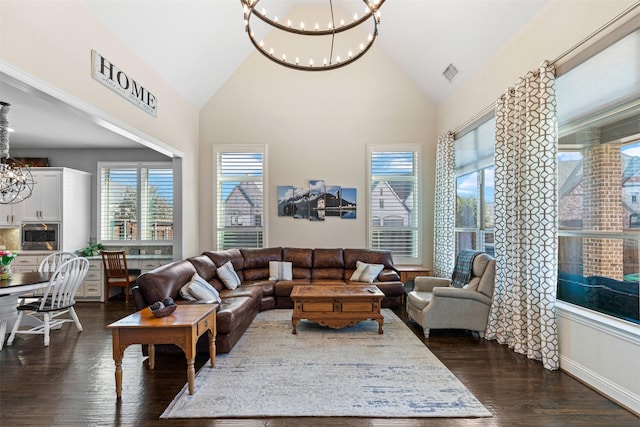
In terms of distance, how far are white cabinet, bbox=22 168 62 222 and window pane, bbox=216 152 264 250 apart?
2837 millimetres

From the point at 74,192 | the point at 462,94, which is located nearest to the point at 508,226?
the point at 462,94

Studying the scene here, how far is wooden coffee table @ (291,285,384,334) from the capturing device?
4320 millimetres

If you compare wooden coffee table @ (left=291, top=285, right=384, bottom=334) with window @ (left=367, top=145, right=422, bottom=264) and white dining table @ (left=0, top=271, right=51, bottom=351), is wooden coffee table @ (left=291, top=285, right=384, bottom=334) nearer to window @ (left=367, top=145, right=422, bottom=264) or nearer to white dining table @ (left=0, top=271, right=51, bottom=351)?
window @ (left=367, top=145, right=422, bottom=264)

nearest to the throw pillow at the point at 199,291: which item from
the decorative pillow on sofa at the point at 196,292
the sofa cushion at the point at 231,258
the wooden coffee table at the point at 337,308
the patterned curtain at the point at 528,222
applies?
the decorative pillow on sofa at the point at 196,292

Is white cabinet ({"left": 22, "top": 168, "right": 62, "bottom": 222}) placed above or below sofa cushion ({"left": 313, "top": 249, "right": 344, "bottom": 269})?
above

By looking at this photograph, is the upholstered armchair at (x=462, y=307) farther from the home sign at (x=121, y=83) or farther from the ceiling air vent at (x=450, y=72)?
the home sign at (x=121, y=83)

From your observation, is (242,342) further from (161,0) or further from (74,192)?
(74,192)

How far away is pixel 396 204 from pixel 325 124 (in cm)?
212

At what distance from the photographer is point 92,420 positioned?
2488 millimetres

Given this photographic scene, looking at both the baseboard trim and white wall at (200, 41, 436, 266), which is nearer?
the baseboard trim

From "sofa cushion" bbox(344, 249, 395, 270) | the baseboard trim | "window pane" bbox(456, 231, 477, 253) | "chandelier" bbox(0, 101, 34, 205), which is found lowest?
the baseboard trim

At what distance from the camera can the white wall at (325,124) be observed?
6.77 m

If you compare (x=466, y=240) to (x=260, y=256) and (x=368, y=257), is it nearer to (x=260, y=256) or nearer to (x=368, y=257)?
(x=368, y=257)

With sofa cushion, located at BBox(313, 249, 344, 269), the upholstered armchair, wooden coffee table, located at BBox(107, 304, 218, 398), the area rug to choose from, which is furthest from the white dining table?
the upholstered armchair
